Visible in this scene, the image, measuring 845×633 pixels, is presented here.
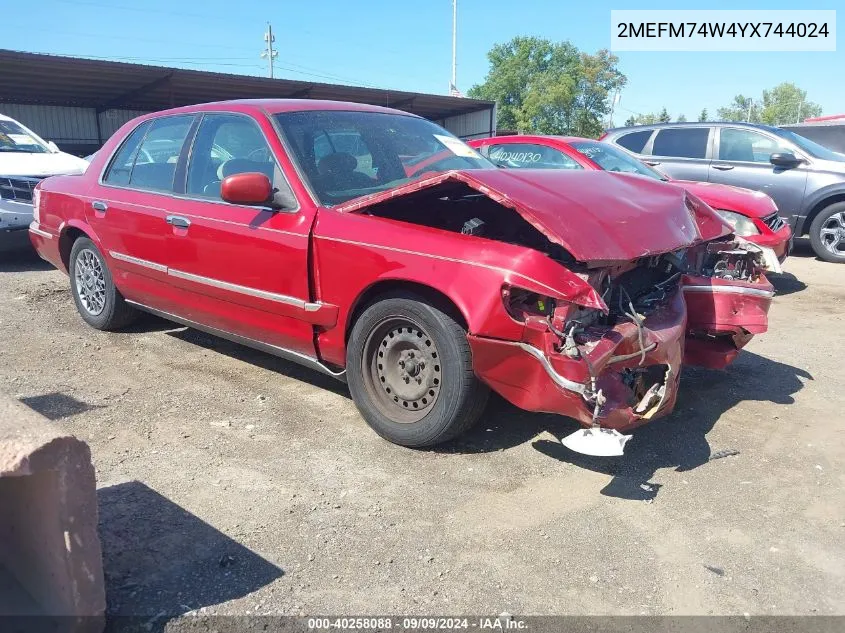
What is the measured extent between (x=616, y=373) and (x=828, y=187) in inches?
295

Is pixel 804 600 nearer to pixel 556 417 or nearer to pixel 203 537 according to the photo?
pixel 556 417

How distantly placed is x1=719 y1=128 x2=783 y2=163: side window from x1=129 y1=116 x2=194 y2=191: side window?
24.6 feet

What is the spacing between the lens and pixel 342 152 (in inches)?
165

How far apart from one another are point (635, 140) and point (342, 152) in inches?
271

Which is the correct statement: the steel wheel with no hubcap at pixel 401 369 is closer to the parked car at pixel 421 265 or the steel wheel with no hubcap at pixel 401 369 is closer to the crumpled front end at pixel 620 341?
the parked car at pixel 421 265

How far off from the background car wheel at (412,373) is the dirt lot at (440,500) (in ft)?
0.55

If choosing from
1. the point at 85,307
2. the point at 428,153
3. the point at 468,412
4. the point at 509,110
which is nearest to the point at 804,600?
the point at 468,412

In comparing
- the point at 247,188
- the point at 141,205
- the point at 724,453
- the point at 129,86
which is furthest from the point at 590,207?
the point at 129,86

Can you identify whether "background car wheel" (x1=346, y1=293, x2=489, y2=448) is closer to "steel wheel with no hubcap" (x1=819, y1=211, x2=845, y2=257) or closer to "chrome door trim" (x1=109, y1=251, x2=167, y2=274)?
"chrome door trim" (x1=109, y1=251, x2=167, y2=274)

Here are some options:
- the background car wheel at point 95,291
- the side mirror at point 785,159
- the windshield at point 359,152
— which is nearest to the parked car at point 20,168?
the background car wheel at point 95,291

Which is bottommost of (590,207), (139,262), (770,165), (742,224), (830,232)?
(830,232)

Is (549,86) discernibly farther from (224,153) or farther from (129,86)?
(224,153)

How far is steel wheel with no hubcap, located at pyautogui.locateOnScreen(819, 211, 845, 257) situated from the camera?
30.8 feet

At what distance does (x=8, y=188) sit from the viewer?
25.8ft
